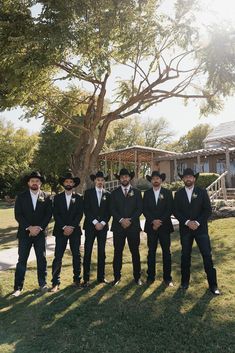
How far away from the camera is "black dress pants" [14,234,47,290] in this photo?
6.60 meters

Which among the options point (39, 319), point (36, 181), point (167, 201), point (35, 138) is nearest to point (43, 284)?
point (39, 319)

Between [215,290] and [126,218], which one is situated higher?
[126,218]

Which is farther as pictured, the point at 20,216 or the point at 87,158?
the point at 87,158

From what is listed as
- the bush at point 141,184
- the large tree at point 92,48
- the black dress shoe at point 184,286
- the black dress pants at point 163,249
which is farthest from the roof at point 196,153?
the black dress shoe at point 184,286

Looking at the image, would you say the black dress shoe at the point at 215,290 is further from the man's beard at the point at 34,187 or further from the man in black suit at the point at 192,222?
the man's beard at the point at 34,187

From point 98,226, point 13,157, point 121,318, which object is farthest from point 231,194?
point 13,157

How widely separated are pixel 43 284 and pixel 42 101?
8.35 meters

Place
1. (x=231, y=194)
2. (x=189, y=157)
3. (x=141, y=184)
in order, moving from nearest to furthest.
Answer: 1. (x=231, y=194)
2. (x=141, y=184)
3. (x=189, y=157)

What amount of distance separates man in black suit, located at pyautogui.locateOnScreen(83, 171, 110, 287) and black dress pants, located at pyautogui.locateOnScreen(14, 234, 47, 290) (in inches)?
31.5

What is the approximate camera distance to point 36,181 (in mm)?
6750

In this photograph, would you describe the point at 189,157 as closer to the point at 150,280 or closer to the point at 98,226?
the point at 150,280

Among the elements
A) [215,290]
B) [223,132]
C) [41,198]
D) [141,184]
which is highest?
[223,132]

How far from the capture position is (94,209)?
7.01 m

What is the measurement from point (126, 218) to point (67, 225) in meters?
1.11
